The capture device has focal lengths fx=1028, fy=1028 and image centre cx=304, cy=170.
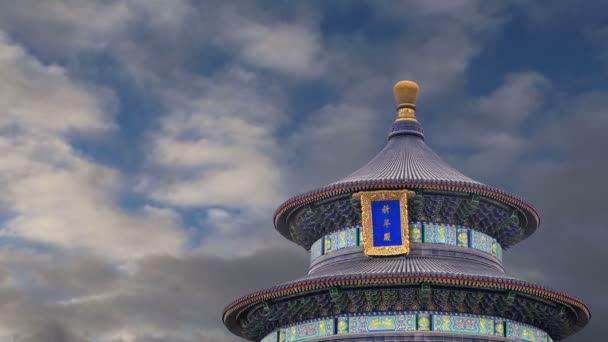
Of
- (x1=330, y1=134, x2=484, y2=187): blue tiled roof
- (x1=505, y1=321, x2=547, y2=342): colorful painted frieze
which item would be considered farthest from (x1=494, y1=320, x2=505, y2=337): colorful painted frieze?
(x1=330, y1=134, x2=484, y2=187): blue tiled roof

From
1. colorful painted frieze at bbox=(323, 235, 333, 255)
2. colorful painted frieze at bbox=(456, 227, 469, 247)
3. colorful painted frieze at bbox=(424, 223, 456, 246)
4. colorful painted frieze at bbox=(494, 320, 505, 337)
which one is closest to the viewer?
colorful painted frieze at bbox=(494, 320, 505, 337)

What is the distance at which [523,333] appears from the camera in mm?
40156

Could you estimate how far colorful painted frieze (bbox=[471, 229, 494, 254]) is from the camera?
42188mm

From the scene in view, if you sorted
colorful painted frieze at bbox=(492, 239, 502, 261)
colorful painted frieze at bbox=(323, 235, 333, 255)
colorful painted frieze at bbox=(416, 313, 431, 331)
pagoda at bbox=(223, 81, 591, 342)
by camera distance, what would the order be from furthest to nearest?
1. colorful painted frieze at bbox=(492, 239, 502, 261)
2. colorful painted frieze at bbox=(323, 235, 333, 255)
3. pagoda at bbox=(223, 81, 591, 342)
4. colorful painted frieze at bbox=(416, 313, 431, 331)

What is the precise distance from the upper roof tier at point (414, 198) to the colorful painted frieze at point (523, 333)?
15.3 feet

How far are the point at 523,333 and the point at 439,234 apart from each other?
507cm

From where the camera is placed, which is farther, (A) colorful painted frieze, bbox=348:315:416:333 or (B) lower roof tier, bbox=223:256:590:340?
(A) colorful painted frieze, bbox=348:315:416:333

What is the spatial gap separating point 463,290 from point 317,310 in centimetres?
571

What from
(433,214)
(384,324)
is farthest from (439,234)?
(384,324)

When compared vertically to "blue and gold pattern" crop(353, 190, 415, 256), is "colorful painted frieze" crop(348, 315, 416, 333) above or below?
below

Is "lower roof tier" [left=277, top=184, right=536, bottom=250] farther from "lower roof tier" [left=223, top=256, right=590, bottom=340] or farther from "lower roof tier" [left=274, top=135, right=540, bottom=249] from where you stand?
"lower roof tier" [left=223, top=256, right=590, bottom=340]

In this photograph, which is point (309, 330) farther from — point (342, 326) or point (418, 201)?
point (418, 201)

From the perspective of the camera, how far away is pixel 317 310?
131 ft

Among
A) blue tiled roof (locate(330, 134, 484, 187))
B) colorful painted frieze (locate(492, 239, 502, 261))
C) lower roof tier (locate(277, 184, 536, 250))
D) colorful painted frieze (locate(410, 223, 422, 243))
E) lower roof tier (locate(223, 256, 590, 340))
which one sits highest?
blue tiled roof (locate(330, 134, 484, 187))
